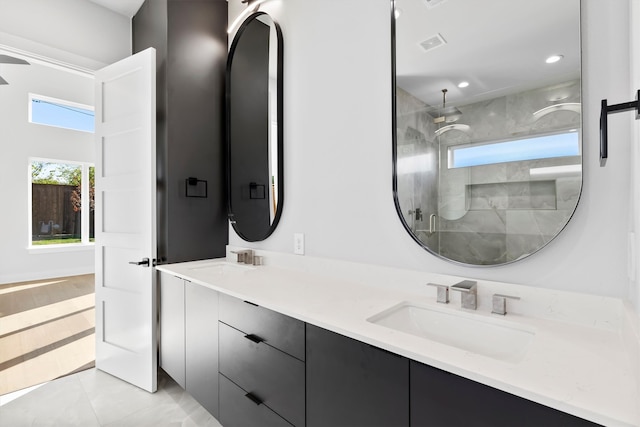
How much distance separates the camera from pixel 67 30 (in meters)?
2.30

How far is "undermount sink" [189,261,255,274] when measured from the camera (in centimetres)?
205

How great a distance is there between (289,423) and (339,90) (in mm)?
1579

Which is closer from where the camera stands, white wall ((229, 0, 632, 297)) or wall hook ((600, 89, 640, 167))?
wall hook ((600, 89, 640, 167))

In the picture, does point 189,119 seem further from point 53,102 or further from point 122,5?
point 53,102

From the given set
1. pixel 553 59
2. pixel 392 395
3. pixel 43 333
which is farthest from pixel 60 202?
pixel 553 59

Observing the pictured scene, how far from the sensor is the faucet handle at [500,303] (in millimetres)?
1134

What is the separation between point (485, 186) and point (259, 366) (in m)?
1.19

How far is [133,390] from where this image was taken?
2.14 meters

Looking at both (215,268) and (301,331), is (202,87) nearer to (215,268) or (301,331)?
(215,268)

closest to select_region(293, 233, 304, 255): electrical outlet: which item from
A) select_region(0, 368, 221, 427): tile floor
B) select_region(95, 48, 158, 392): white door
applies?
select_region(95, 48, 158, 392): white door

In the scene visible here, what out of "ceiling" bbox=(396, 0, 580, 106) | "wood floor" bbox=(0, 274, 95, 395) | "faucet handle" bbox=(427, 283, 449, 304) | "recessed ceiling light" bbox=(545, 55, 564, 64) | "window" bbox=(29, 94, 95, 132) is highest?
"window" bbox=(29, 94, 95, 132)

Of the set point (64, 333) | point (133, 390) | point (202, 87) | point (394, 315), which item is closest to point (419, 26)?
point (394, 315)

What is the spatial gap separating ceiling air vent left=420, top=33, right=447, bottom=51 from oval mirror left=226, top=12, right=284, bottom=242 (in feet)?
3.11

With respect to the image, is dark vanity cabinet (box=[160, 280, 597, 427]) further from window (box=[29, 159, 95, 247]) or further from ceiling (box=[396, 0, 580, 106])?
window (box=[29, 159, 95, 247])
